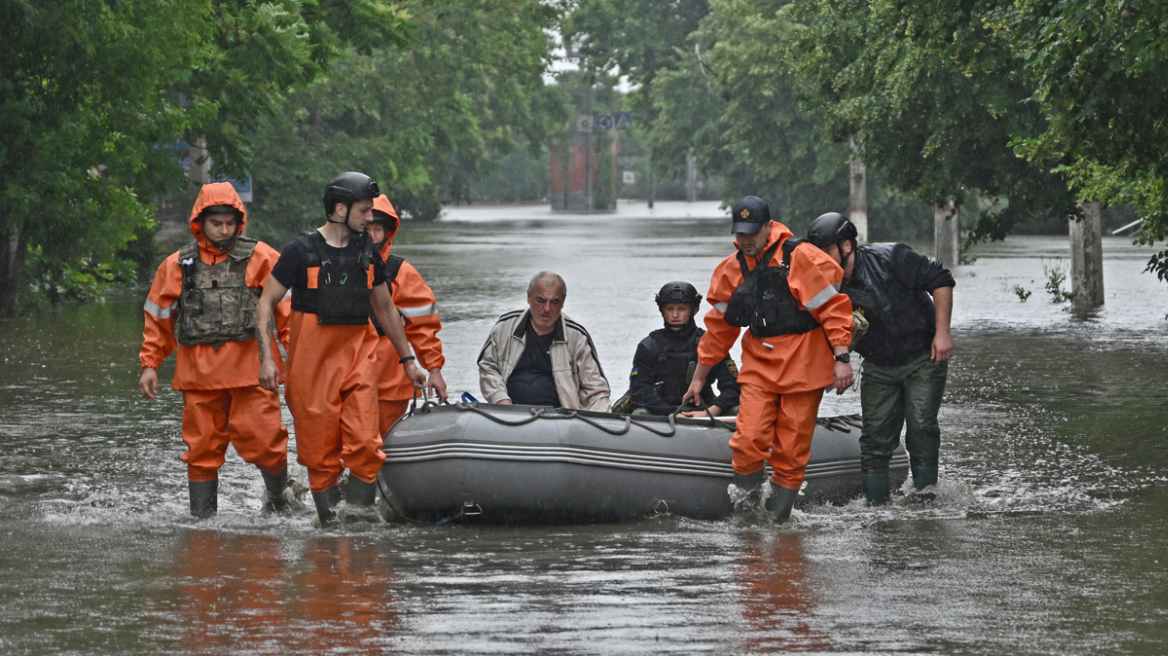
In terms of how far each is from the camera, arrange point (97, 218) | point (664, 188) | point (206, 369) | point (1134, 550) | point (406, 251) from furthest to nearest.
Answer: point (664, 188) < point (406, 251) < point (97, 218) < point (206, 369) < point (1134, 550)

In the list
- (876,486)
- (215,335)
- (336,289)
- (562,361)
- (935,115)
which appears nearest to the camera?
(336,289)

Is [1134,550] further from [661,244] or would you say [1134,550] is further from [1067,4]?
[661,244]

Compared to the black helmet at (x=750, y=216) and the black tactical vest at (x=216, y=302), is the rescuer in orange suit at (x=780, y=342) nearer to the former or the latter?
the black helmet at (x=750, y=216)

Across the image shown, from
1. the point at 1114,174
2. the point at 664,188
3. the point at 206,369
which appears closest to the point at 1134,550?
the point at 206,369

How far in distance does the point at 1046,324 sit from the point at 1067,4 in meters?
9.54

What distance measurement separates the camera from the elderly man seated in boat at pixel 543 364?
8.78 metres

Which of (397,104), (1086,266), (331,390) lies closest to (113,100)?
(331,390)

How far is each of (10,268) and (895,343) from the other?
14524 millimetres

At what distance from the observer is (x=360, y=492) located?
768cm

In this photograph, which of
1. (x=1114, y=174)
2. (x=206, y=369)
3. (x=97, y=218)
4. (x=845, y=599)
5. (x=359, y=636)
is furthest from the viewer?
(x=97, y=218)

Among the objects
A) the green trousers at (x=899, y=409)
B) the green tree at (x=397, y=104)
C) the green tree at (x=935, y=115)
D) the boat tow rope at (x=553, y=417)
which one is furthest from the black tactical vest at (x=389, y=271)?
the green tree at (x=397, y=104)

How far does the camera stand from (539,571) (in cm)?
668

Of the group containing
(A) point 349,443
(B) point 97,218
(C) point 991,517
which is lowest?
(C) point 991,517

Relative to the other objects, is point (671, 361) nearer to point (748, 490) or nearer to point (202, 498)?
point (748, 490)
